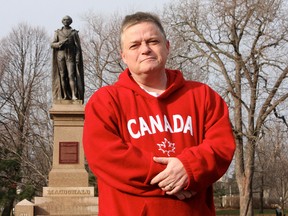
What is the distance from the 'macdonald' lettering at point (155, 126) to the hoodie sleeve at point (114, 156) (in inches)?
2.8

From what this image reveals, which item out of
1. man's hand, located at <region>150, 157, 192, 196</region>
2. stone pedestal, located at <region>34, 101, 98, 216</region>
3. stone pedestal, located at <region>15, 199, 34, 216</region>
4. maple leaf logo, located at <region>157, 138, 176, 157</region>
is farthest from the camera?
stone pedestal, located at <region>34, 101, 98, 216</region>

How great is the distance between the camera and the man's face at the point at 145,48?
8.71 feet

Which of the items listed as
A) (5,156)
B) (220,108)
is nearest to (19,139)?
Answer: (5,156)

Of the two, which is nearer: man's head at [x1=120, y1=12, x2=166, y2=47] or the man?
the man

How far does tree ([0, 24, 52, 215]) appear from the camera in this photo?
31.5 m

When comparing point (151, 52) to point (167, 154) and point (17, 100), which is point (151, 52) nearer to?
point (167, 154)

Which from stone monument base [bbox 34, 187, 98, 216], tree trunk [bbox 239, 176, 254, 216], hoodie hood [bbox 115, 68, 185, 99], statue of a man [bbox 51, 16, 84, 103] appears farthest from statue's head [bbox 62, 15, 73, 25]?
hoodie hood [bbox 115, 68, 185, 99]

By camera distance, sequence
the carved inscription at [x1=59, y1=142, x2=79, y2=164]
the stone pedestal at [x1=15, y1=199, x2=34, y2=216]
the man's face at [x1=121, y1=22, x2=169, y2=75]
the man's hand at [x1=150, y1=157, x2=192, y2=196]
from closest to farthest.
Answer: the man's hand at [x1=150, y1=157, x2=192, y2=196], the man's face at [x1=121, y1=22, x2=169, y2=75], the stone pedestal at [x1=15, y1=199, x2=34, y2=216], the carved inscription at [x1=59, y1=142, x2=79, y2=164]

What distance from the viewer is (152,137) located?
100.0 inches

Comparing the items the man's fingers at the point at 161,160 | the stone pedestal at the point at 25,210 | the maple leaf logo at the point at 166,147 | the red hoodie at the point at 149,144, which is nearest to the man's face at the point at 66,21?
the stone pedestal at the point at 25,210

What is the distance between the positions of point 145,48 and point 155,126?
0.39 metres

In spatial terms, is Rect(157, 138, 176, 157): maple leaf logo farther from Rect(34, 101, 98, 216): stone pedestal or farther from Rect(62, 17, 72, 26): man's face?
Rect(62, 17, 72, 26): man's face

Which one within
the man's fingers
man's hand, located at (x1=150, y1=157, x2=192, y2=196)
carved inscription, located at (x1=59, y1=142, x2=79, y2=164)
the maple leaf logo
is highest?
carved inscription, located at (x1=59, y1=142, x2=79, y2=164)

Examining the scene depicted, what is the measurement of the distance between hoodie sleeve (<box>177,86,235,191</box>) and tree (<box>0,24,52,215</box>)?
28.2m
